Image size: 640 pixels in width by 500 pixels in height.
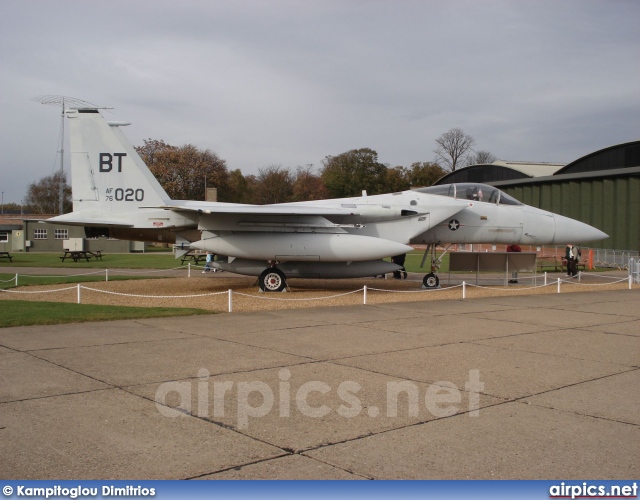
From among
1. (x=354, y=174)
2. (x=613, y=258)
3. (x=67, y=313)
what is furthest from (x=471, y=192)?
(x=354, y=174)

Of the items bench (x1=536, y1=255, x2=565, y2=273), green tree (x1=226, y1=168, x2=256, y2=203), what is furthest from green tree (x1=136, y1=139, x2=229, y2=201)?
bench (x1=536, y1=255, x2=565, y2=273)

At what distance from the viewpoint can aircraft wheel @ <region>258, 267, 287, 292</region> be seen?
1717 cm

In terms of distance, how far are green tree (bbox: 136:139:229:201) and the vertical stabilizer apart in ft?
135

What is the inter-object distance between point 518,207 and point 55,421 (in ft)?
52.6

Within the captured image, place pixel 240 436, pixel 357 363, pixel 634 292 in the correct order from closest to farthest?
pixel 240 436, pixel 357 363, pixel 634 292

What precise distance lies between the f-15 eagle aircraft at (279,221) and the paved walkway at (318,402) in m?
6.13

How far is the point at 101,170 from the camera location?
1691cm

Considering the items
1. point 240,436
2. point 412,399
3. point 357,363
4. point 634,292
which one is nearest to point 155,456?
point 240,436

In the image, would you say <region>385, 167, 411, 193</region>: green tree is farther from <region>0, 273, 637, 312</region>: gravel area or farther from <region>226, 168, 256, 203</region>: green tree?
<region>0, 273, 637, 312</region>: gravel area

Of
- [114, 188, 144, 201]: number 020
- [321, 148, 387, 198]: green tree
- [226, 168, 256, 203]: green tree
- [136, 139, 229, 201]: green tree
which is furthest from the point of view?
[321, 148, 387, 198]: green tree

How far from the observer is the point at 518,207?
60.2ft

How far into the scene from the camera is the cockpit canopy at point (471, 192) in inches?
706

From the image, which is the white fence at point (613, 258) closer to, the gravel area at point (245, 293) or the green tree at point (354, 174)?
the gravel area at point (245, 293)

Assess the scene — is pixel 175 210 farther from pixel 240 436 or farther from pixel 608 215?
pixel 608 215
